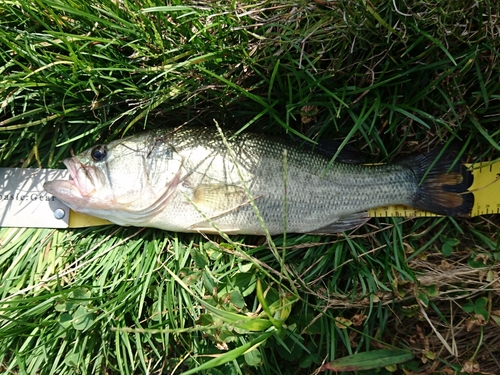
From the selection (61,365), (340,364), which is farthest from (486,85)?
(61,365)

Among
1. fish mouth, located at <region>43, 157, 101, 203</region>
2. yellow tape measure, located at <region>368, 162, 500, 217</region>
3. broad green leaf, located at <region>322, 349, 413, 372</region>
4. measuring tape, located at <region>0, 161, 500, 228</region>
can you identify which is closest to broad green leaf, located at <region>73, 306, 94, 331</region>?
measuring tape, located at <region>0, 161, 500, 228</region>

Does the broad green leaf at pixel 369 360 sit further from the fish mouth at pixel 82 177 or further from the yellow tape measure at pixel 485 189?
the fish mouth at pixel 82 177

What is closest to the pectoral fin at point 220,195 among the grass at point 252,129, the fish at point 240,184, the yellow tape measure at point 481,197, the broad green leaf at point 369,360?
the fish at point 240,184

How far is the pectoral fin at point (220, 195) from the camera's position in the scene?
2.51 meters

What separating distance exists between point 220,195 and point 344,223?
87 centimetres

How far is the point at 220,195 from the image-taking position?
252 cm

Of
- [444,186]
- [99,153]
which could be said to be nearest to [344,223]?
[444,186]

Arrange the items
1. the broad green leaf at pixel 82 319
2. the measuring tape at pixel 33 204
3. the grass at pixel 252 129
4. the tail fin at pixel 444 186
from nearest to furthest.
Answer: the grass at pixel 252 129, the broad green leaf at pixel 82 319, the tail fin at pixel 444 186, the measuring tape at pixel 33 204

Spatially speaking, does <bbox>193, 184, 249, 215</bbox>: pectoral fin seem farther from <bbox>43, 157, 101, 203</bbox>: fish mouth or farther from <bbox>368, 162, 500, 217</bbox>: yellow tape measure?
<bbox>368, 162, 500, 217</bbox>: yellow tape measure

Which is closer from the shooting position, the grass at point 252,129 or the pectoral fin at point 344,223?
the grass at point 252,129

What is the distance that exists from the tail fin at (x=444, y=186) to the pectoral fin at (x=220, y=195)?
3.92ft

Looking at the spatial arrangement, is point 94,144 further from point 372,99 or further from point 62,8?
point 372,99

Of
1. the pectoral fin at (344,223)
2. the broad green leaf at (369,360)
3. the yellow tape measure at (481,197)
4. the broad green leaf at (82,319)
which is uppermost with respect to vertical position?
the yellow tape measure at (481,197)

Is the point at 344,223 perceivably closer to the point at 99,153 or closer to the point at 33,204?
the point at 99,153
